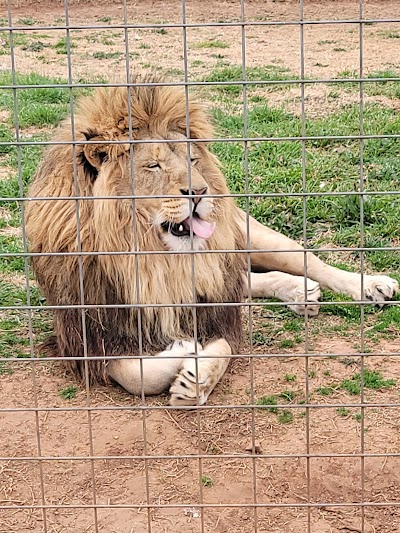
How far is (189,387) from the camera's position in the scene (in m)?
3.64

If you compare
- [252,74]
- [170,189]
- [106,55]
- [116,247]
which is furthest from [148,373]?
[106,55]

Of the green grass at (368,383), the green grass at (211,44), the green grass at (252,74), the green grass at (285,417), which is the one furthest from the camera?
the green grass at (211,44)

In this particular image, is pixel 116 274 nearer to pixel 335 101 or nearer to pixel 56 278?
pixel 56 278

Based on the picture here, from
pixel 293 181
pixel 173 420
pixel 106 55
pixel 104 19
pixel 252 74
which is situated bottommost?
pixel 173 420

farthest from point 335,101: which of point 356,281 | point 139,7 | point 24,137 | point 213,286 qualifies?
point 139,7

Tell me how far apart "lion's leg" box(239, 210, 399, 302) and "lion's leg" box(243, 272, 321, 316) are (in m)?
0.10

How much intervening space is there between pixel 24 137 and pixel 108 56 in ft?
11.3

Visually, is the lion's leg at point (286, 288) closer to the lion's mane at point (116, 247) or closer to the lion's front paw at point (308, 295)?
the lion's front paw at point (308, 295)

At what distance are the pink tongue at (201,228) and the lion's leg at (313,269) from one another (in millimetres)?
687

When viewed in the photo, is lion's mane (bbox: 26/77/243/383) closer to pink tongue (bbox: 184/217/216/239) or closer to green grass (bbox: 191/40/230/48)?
pink tongue (bbox: 184/217/216/239)

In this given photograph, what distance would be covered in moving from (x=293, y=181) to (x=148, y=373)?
2.53 metres

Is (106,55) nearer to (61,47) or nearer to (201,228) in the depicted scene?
(61,47)

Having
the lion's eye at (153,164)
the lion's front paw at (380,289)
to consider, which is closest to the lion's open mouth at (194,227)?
the lion's eye at (153,164)

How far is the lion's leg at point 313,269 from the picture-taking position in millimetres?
4535
